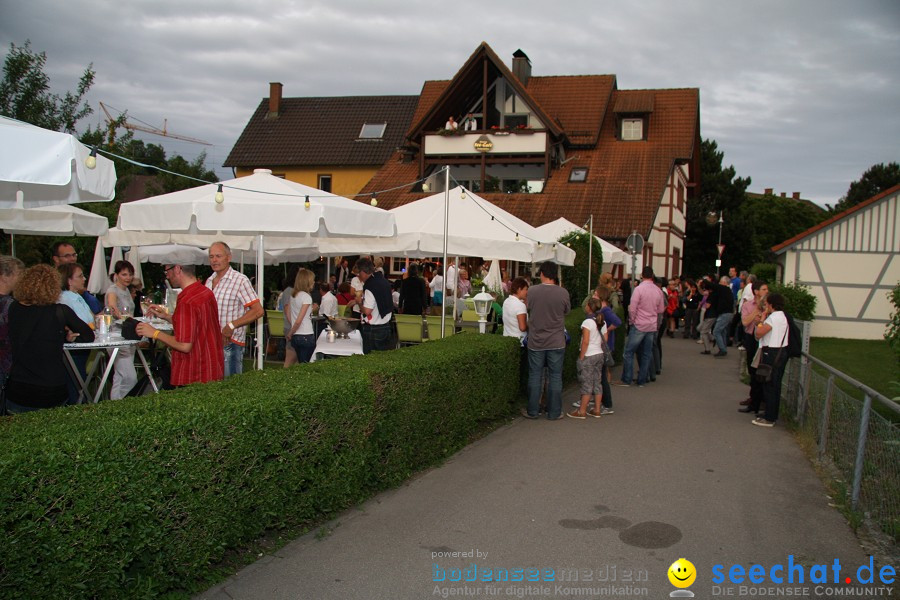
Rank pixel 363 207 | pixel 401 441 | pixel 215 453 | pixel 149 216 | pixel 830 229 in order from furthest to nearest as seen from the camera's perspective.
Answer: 1. pixel 830 229
2. pixel 363 207
3. pixel 149 216
4. pixel 401 441
5. pixel 215 453

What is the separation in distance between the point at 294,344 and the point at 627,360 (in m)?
5.71

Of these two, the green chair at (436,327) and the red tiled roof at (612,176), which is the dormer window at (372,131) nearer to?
the red tiled roof at (612,176)

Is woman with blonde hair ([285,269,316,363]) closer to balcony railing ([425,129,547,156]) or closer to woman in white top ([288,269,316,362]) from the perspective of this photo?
woman in white top ([288,269,316,362])

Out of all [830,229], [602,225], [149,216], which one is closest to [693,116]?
[602,225]

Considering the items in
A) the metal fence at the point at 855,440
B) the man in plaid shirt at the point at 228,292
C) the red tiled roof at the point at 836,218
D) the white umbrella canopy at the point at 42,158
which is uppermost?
the red tiled roof at the point at 836,218

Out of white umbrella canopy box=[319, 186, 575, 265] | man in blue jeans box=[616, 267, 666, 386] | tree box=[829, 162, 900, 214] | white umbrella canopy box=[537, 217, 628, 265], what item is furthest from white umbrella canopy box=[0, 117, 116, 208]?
tree box=[829, 162, 900, 214]

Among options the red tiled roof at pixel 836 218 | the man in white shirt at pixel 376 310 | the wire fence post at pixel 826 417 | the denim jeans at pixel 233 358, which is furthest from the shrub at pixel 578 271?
the denim jeans at pixel 233 358

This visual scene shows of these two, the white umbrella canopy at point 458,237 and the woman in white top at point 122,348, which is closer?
the woman in white top at point 122,348

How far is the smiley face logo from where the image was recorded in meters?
4.39

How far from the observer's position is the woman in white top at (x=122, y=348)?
7.82 metres

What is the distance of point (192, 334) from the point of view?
5.62 meters

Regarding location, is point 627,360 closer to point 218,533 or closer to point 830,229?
point 218,533

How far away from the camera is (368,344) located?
9.68 meters

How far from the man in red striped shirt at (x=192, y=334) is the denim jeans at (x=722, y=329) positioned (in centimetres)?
1383
